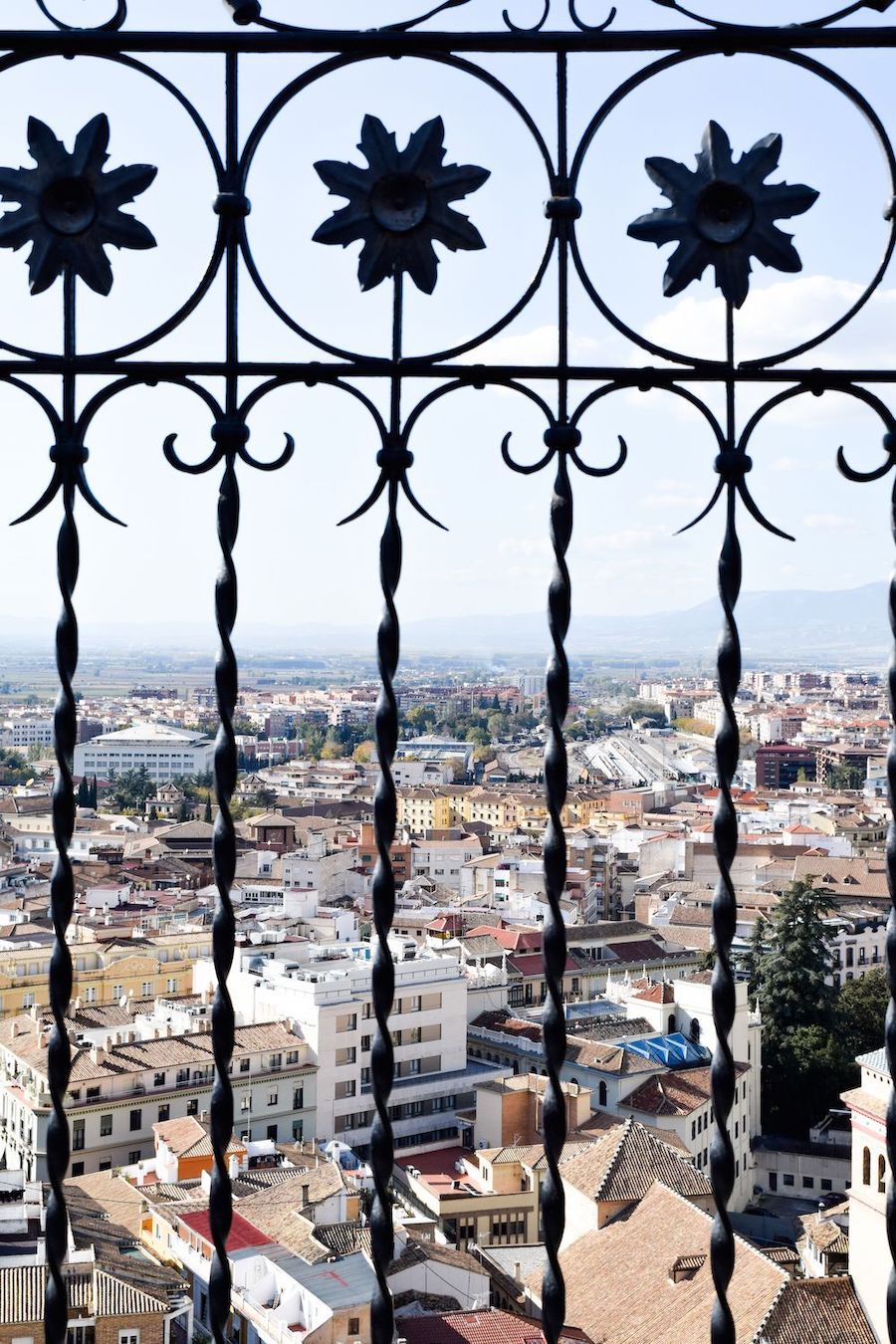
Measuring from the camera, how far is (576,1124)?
20703 millimetres

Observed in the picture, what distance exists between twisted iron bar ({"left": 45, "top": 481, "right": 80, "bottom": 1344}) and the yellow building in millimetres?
25604

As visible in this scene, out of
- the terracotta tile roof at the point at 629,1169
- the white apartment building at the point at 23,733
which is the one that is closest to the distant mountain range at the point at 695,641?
the white apartment building at the point at 23,733

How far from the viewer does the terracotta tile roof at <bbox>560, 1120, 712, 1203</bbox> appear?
16.9 metres

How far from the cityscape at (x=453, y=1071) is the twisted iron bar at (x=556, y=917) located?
51cm

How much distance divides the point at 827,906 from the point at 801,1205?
10.4 m

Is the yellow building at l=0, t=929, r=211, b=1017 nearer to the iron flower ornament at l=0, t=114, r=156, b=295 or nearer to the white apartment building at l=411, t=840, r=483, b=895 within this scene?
the white apartment building at l=411, t=840, r=483, b=895

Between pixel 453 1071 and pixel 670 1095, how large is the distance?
366 cm

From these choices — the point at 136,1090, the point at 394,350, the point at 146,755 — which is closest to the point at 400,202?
the point at 394,350

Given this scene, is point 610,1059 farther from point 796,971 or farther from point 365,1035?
point 796,971

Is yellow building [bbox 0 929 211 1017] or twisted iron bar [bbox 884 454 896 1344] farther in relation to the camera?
yellow building [bbox 0 929 211 1017]

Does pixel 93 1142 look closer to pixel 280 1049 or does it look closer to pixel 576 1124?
pixel 280 1049

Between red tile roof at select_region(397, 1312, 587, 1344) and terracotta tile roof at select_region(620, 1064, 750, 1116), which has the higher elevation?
red tile roof at select_region(397, 1312, 587, 1344)

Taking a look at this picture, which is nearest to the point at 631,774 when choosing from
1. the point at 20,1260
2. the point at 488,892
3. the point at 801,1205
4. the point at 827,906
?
the point at 488,892

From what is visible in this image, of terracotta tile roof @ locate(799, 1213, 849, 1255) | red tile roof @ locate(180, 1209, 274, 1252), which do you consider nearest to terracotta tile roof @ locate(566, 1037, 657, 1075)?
terracotta tile roof @ locate(799, 1213, 849, 1255)
